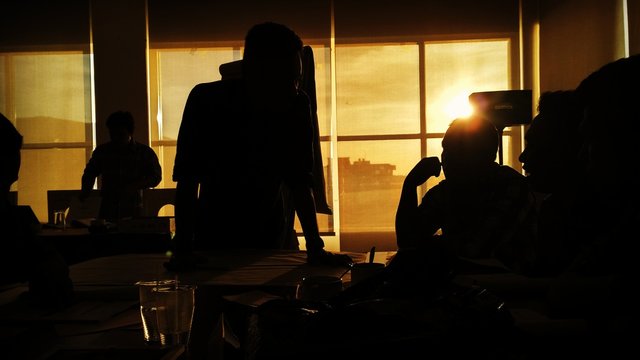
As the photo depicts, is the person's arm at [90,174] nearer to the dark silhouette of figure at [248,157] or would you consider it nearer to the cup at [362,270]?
the dark silhouette of figure at [248,157]

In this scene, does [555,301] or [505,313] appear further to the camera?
[555,301]

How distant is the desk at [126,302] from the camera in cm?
69

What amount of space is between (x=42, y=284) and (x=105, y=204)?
2729 millimetres

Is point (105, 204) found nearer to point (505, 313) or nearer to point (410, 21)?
point (505, 313)

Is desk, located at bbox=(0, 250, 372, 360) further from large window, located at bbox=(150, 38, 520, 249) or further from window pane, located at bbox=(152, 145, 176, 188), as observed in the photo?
window pane, located at bbox=(152, 145, 176, 188)

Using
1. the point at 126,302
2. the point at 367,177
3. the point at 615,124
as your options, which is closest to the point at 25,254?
the point at 126,302

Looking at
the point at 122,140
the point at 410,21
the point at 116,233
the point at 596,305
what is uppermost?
the point at 410,21

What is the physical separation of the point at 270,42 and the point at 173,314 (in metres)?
0.88

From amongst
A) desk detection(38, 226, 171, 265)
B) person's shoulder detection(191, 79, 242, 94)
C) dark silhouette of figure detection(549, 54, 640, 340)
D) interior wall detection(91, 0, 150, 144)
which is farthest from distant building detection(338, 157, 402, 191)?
dark silhouette of figure detection(549, 54, 640, 340)

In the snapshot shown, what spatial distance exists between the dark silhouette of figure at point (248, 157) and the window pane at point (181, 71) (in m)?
4.92

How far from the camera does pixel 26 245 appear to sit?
1014 millimetres

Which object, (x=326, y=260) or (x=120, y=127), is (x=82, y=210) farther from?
(x=326, y=260)

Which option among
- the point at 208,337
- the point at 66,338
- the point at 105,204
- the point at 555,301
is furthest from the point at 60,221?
the point at 555,301

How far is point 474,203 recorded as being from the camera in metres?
1.91
